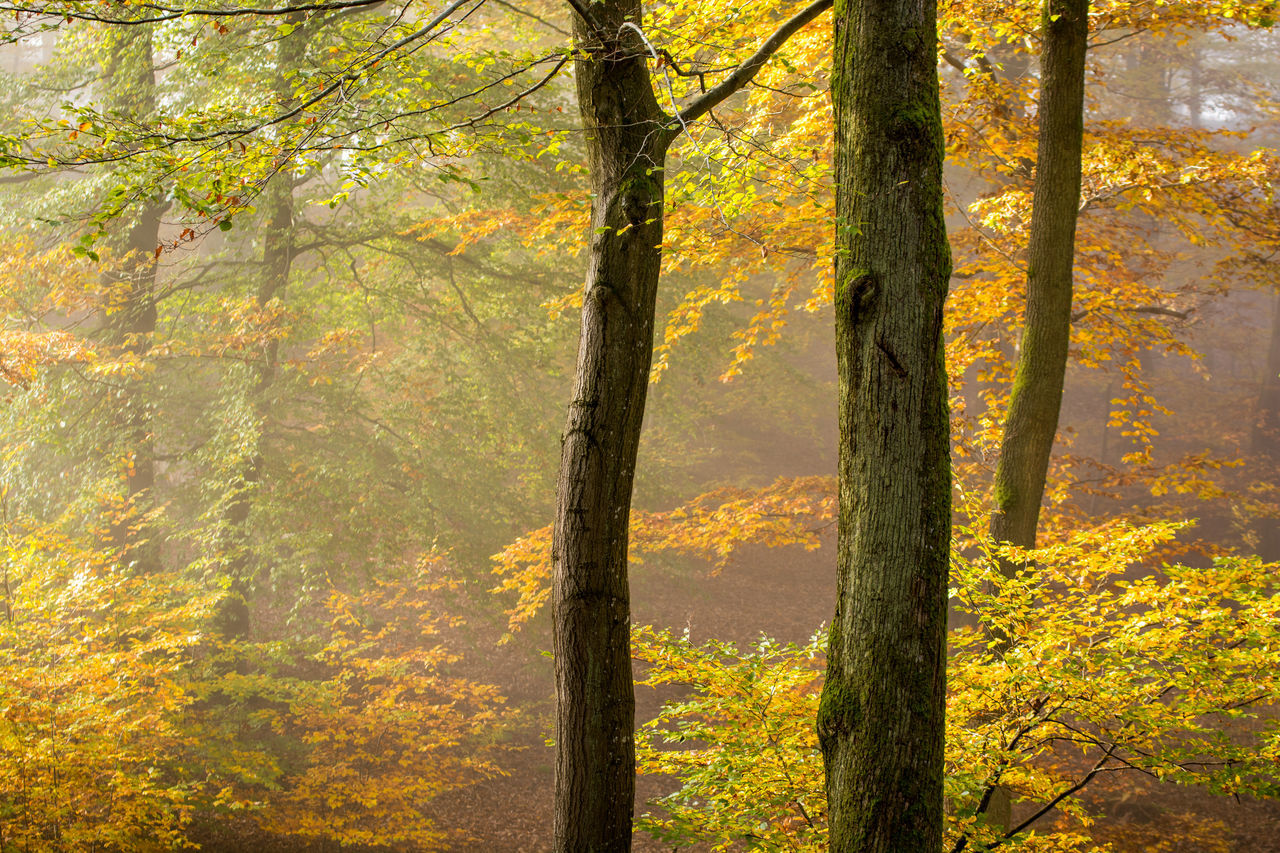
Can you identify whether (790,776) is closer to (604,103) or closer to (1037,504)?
(1037,504)

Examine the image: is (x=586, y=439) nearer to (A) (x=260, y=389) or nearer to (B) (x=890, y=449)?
(B) (x=890, y=449)

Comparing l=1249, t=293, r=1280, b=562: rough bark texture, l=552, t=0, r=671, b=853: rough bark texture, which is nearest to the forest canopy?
l=552, t=0, r=671, b=853: rough bark texture

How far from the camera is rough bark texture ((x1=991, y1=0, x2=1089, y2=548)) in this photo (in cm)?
442

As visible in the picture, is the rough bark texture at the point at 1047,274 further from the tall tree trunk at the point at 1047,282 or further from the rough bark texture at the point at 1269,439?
the rough bark texture at the point at 1269,439

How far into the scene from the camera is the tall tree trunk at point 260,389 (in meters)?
9.23

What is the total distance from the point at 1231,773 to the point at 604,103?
365 cm

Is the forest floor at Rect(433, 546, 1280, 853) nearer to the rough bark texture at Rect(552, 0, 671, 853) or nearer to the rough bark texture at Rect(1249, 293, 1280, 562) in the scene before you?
the rough bark texture at Rect(552, 0, 671, 853)

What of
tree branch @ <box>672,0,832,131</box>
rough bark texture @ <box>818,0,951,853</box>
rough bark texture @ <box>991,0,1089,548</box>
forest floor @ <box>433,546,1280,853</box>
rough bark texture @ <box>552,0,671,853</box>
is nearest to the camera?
rough bark texture @ <box>818,0,951,853</box>

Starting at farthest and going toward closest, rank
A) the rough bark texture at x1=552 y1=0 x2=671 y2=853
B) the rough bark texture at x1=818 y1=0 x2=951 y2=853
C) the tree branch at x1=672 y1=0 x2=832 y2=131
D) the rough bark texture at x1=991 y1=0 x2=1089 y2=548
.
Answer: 1. the rough bark texture at x1=991 y1=0 x2=1089 y2=548
2. the tree branch at x1=672 y1=0 x2=832 y2=131
3. the rough bark texture at x1=552 y1=0 x2=671 y2=853
4. the rough bark texture at x1=818 y1=0 x2=951 y2=853

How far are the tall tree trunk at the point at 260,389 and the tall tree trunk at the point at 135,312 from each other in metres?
1.09

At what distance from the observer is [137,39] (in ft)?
27.5

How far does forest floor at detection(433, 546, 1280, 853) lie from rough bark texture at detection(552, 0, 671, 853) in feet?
4.88

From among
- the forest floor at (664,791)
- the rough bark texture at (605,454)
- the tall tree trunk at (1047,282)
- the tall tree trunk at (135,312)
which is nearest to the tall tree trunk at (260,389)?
the tall tree trunk at (135,312)

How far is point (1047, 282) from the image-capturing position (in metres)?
4.55
